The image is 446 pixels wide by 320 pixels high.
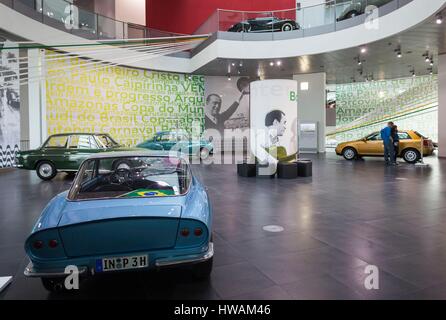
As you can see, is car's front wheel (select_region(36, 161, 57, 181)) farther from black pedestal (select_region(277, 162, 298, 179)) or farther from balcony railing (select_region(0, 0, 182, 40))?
black pedestal (select_region(277, 162, 298, 179))

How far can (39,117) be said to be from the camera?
12266 millimetres

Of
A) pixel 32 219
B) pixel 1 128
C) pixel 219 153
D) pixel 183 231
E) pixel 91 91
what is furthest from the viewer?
pixel 219 153

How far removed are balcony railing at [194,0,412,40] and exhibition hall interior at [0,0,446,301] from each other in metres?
0.07

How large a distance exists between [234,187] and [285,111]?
9.00 ft

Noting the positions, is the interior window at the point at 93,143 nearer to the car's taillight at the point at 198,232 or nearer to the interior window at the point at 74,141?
the interior window at the point at 74,141

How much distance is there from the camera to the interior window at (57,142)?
9430 millimetres

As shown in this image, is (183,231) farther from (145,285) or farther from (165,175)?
(165,175)

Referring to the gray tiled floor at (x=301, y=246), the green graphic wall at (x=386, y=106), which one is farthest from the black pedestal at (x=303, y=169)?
the green graphic wall at (x=386, y=106)

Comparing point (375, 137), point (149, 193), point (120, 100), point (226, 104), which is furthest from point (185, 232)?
point (226, 104)

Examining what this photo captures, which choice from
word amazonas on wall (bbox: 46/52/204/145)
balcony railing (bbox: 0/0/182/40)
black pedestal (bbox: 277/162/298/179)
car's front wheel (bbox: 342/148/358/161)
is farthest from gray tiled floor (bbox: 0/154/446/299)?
Result: balcony railing (bbox: 0/0/182/40)

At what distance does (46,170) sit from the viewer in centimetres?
931

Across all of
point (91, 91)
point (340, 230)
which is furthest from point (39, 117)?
point (340, 230)

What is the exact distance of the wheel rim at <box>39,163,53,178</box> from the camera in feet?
30.5

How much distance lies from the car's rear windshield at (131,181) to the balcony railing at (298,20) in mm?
11352
